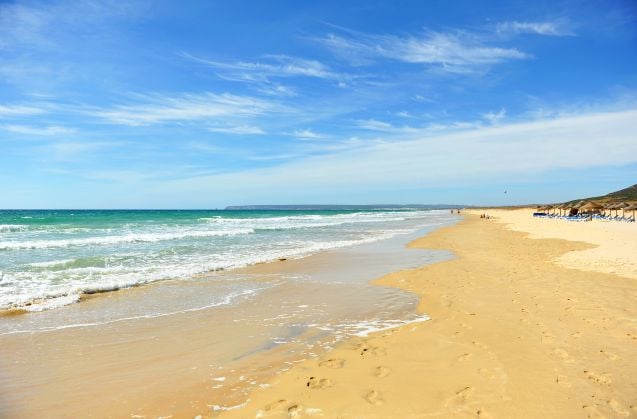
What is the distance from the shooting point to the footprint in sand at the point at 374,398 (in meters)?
3.98

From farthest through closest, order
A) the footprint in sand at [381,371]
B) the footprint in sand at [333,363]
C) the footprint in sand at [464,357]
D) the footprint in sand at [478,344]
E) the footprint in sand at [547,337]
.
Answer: the footprint in sand at [547,337] → the footprint in sand at [478,344] → the footprint in sand at [464,357] → the footprint in sand at [333,363] → the footprint in sand at [381,371]

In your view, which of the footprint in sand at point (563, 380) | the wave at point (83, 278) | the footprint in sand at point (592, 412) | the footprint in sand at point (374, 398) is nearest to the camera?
the footprint in sand at point (592, 412)

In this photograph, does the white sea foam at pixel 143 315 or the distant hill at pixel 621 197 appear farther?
the distant hill at pixel 621 197

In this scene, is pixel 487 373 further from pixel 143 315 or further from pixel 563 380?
pixel 143 315

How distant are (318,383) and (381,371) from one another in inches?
32.3

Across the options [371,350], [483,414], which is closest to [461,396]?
[483,414]

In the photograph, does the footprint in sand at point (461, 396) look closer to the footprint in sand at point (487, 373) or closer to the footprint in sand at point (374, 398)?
the footprint in sand at point (487, 373)

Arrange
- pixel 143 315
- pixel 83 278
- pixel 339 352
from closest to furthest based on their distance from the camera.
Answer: pixel 339 352, pixel 143 315, pixel 83 278

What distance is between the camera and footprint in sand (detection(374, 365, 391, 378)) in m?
4.64

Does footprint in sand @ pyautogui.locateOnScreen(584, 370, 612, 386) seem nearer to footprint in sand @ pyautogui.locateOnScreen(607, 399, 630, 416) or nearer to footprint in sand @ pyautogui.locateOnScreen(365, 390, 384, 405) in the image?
footprint in sand @ pyautogui.locateOnScreen(607, 399, 630, 416)

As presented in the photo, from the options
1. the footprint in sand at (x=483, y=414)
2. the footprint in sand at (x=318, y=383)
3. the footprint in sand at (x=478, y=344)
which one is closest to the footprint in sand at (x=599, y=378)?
the footprint in sand at (x=478, y=344)

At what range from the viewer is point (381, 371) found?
4.75 m

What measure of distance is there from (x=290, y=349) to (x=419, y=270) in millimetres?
7814

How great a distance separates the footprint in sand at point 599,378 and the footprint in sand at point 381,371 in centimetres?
225
